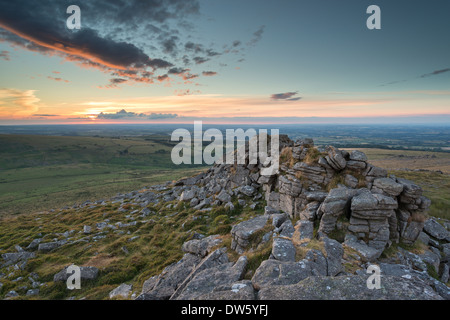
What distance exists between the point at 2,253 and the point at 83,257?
11.6 metres

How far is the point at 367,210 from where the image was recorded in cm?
1567

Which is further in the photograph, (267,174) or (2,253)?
(267,174)

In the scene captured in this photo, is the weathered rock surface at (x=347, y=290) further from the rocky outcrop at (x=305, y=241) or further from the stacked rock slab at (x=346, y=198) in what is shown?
the stacked rock slab at (x=346, y=198)

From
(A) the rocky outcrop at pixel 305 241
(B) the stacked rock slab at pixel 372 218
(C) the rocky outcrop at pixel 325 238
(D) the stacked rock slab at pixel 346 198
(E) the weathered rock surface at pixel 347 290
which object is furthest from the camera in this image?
Answer: (D) the stacked rock slab at pixel 346 198

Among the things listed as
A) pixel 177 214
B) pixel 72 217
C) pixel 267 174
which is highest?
pixel 267 174

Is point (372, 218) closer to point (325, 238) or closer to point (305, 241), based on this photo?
point (325, 238)

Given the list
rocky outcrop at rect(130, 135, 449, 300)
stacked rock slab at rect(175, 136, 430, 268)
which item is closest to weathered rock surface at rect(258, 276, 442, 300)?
rocky outcrop at rect(130, 135, 449, 300)

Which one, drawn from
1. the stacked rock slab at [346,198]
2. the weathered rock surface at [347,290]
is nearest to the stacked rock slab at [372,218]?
the stacked rock slab at [346,198]

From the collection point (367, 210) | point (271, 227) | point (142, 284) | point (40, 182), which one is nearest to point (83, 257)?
point (142, 284)

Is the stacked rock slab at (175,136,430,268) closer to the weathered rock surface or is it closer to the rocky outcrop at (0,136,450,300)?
the rocky outcrop at (0,136,450,300)

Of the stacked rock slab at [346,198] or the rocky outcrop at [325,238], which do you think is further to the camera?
the stacked rock slab at [346,198]

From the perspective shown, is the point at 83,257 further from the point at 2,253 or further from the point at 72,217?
the point at 72,217

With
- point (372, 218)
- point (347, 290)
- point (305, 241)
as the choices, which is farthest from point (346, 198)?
point (347, 290)
